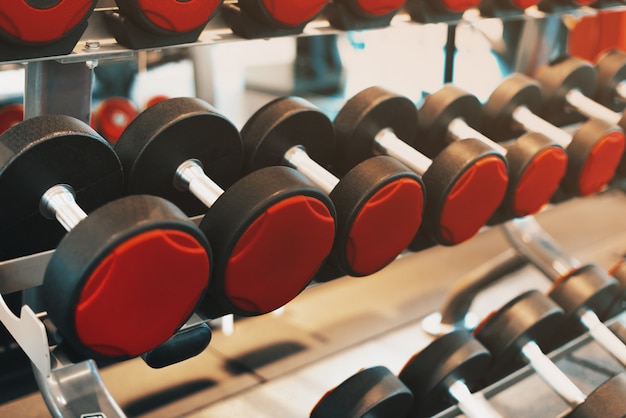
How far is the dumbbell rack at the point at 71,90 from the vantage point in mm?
909

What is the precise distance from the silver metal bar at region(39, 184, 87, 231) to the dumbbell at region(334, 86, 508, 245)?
545mm

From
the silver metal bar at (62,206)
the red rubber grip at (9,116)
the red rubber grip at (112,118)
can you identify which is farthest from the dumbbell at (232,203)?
the red rubber grip at (112,118)

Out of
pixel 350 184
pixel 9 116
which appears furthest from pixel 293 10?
pixel 9 116

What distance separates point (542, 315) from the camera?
1.29m

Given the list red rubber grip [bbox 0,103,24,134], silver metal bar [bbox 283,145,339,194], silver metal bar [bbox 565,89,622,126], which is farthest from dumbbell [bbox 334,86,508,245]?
red rubber grip [bbox 0,103,24,134]

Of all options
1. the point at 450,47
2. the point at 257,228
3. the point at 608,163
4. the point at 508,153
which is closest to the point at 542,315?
the point at 508,153

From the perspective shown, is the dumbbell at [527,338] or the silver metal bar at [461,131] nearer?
the dumbbell at [527,338]

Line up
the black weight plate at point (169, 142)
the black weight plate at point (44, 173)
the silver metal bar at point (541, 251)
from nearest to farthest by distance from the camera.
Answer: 1. the black weight plate at point (44, 173)
2. the black weight plate at point (169, 142)
3. the silver metal bar at point (541, 251)

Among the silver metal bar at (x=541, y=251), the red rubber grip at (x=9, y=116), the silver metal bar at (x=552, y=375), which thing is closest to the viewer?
the silver metal bar at (x=552, y=375)

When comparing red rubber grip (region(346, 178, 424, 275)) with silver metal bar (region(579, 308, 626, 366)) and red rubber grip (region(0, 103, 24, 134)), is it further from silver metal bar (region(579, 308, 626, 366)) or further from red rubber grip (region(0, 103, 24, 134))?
red rubber grip (region(0, 103, 24, 134))

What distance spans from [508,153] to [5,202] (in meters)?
0.89

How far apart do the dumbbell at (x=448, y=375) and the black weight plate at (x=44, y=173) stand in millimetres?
576

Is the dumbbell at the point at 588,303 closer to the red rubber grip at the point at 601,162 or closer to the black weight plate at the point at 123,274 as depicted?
the red rubber grip at the point at 601,162

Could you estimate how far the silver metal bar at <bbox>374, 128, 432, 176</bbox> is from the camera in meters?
1.30
